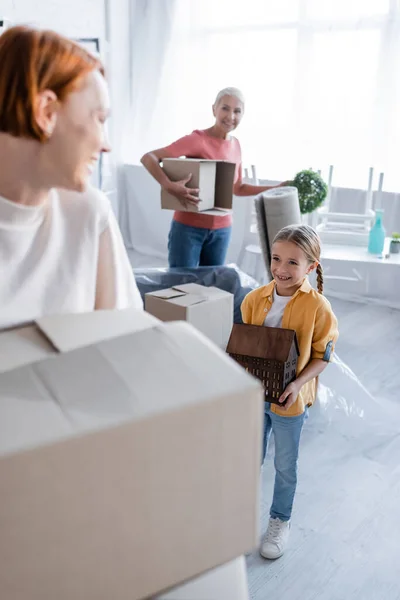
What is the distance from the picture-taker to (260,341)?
5.06ft

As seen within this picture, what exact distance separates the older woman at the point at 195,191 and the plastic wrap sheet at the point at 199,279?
116 millimetres

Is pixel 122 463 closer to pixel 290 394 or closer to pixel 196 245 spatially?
pixel 290 394

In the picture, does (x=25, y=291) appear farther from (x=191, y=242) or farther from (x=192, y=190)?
(x=191, y=242)

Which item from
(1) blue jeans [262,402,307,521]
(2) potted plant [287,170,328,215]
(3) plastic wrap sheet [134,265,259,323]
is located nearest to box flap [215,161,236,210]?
(3) plastic wrap sheet [134,265,259,323]

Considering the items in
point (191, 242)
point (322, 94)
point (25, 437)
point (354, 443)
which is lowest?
point (354, 443)

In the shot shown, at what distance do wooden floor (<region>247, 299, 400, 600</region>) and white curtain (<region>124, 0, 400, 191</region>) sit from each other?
189cm

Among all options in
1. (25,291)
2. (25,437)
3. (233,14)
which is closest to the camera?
(25,437)

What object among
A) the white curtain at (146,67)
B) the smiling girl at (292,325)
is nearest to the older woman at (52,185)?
the smiling girl at (292,325)

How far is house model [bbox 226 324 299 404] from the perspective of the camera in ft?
4.96

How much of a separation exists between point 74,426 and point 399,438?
7.22ft

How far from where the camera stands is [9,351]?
61 centimetres

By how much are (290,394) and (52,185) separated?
108cm

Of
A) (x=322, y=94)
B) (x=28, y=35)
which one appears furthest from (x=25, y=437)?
(x=322, y=94)

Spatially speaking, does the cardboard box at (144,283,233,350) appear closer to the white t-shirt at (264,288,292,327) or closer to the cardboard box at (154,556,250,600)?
the white t-shirt at (264,288,292,327)
